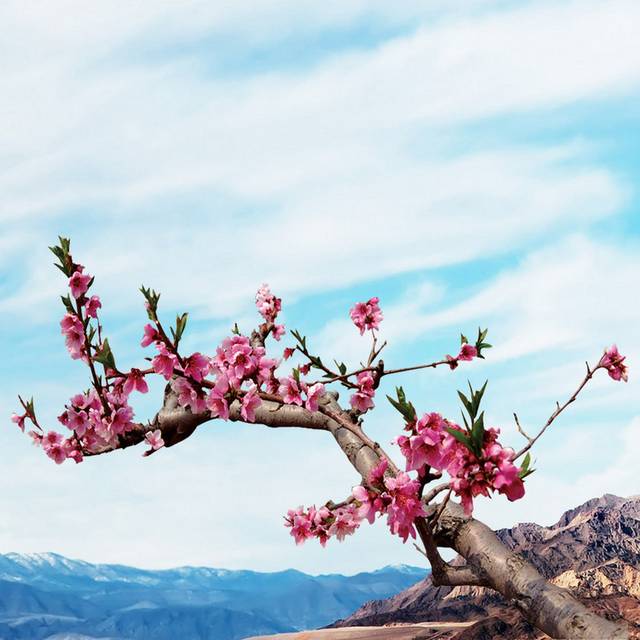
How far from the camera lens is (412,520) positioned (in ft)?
13.8

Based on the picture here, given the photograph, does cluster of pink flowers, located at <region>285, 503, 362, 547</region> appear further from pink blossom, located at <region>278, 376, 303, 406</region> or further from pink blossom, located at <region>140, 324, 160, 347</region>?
pink blossom, located at <region>140, 324, 160, 347</region>

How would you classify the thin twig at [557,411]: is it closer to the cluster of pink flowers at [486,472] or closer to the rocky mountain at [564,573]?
the cluster of pink flowers at [486,472]

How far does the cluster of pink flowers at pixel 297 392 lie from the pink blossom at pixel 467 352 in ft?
7.32

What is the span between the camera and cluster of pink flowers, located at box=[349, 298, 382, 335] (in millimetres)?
8492

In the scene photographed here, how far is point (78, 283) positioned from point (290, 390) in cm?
191

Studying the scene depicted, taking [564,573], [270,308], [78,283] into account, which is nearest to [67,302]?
[78,283]

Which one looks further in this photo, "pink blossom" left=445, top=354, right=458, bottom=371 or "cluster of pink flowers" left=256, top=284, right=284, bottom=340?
"cluster of pink flowers" left=256, top=284, right=284, bottom=340

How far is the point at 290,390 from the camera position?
6.03m

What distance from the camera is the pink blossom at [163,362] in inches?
212

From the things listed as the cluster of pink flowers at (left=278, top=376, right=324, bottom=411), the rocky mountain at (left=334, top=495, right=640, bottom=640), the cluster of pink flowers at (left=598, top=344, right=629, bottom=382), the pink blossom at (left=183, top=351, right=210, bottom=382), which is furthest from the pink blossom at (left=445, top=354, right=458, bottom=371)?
the rocky mountain at (left=334, top=495, right=640, bottom=640)

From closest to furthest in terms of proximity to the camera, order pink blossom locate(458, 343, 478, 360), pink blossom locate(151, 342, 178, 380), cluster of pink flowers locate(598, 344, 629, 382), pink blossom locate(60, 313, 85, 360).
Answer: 1. pink blossom locate(151, 342, 178, 380)
2. pink blossom locate(60, 313, 85, 360)
3. cluster of pink flowers locate(598, 344, 629, 382)
4. pink blossom locate(458, 343, 478, 360)

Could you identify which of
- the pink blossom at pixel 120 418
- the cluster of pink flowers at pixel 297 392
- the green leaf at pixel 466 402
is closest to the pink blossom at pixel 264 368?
the cluster of pink flowers at pixel 297 392

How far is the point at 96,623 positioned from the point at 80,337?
51.4 m

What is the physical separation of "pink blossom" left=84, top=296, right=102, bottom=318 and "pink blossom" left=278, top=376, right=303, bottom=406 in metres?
1.68
